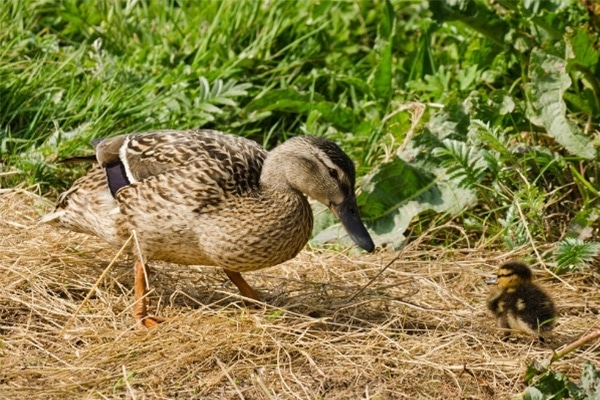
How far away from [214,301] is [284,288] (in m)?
0.43

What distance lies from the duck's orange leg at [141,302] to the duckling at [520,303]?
152cm

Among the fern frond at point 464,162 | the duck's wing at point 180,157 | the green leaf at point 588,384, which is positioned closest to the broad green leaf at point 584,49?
the fern frond at point 464,162

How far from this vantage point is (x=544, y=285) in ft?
20.7

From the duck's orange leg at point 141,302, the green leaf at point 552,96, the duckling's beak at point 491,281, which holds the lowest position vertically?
the duck's orange leg at point 141,302

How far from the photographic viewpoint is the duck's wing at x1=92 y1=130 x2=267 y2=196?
552 centimetres

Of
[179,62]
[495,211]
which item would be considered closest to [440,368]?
[495,211]

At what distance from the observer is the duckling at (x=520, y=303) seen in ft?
17.9

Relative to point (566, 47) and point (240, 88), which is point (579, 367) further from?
point (240, 88)

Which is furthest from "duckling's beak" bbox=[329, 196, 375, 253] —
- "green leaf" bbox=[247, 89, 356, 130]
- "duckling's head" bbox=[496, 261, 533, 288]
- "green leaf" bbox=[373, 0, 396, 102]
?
"green leaf" bbox=[373, 0, 396, 102]

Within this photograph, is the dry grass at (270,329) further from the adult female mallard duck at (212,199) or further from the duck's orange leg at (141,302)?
the adult female mallard duck at (212,199)

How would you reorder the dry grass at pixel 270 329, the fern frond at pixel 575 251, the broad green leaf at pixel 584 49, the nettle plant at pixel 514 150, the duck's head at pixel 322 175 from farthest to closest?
the broad green leaf at pixel 584 49 → the nettle plant at pixel 514 150 → the fern frond at pixel 575 251 → the duck's head at pixel 322 175 → the dry grass at pixel 270 329

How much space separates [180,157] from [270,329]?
33.7 inches

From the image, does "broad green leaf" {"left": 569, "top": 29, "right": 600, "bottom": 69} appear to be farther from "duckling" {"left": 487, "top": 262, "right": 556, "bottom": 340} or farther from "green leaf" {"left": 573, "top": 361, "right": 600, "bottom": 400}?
"green leaf" {"left": 573, "top": 361, "right": 600, "bottom": 400}

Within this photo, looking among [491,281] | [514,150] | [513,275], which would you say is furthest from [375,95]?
[513,275]
